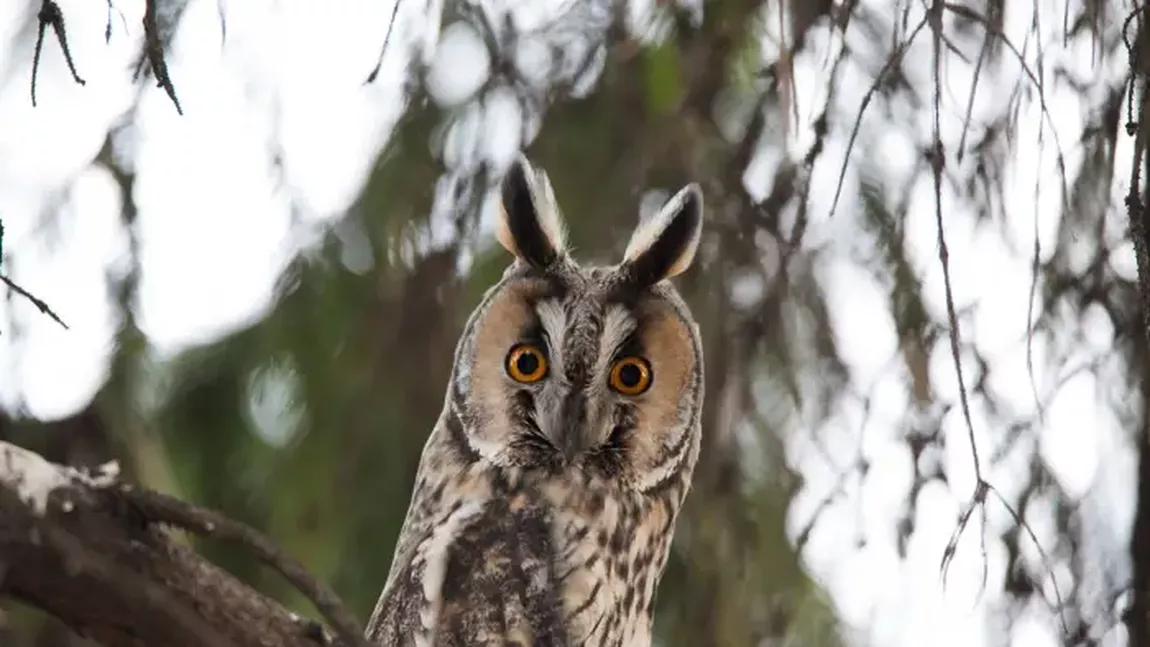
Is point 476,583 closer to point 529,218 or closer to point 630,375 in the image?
point 630,375

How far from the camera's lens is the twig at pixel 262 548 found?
890mm

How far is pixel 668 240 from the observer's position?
194cm

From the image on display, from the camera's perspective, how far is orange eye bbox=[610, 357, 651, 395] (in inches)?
77.9

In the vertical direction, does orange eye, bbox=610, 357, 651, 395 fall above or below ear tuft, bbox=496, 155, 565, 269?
below

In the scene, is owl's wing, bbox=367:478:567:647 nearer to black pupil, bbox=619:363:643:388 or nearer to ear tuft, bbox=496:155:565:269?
black pupil, bbox=619:363:643:388

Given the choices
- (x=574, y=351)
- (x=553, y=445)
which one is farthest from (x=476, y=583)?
(x=574, y=351)

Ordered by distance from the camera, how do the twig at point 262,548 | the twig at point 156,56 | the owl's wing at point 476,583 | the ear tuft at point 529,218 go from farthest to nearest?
the ear tuft at point 529,218 < the owl's wing at point 476,583 < the twig at point 156,56 < the twig at point 262,548

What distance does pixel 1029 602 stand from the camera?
1792 millimetres

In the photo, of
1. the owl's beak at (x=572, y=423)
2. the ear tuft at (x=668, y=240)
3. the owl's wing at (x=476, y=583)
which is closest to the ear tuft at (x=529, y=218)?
the ear tuft at (x=668, y=240)

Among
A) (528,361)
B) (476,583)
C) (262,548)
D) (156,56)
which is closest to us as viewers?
(262,548)

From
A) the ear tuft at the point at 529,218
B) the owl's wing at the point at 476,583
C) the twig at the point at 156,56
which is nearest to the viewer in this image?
the twig at the point at 156,56

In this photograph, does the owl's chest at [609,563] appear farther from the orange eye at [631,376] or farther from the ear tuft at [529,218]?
A: the ear tuft at [529,218]

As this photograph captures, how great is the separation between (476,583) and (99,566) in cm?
95

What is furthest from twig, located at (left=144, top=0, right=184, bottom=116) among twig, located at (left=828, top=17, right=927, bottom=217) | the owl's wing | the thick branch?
the owl's wing
